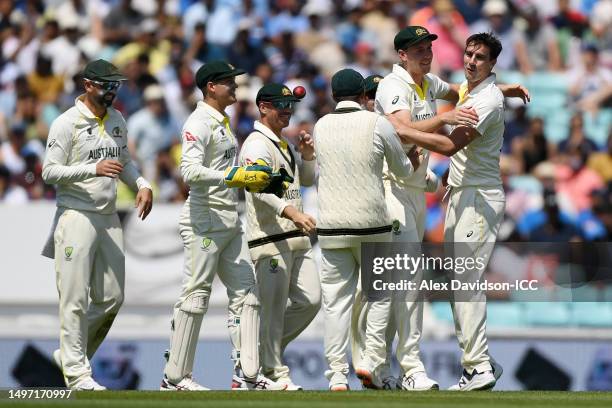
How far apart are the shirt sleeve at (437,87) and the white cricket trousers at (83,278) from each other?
2.82 m

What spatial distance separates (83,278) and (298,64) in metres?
9.22

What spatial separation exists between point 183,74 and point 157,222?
482cm

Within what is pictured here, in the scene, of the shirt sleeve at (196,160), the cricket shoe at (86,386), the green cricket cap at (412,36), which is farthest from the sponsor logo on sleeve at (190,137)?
the cricket shoe at (86,386)

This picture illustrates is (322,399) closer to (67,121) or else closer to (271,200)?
(271,200)

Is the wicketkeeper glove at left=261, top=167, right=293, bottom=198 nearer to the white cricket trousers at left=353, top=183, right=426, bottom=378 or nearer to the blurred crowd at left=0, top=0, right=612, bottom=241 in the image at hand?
the white cricket trousers at left=353, top=183, right=426, bottom=378

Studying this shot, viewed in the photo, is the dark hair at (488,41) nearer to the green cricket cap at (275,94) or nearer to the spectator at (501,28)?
the green cricket cap at (275,94)

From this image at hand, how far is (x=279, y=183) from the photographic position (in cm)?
1094

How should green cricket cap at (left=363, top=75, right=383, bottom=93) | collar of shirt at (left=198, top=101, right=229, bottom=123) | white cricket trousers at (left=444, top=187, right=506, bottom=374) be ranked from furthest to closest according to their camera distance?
green cricket cap at (left=363, top=75, right=383, bottom=93)
collar of shirt at (left=198, top=101, right=229, bottom=123)
white cricket trousers at (left=444, top=187, right=506, bottom=374)

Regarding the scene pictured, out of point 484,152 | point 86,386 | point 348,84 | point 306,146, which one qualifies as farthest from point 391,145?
point 86,386

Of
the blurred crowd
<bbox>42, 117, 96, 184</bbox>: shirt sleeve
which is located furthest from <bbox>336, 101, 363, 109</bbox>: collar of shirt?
the blurred crowd

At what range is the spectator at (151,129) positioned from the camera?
58.4 feet

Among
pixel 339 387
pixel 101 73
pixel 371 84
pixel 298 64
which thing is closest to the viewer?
pixel 339 387

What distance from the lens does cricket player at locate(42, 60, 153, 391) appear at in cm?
1099

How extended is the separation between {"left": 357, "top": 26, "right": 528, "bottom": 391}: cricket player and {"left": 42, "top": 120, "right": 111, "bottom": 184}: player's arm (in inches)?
87.8
